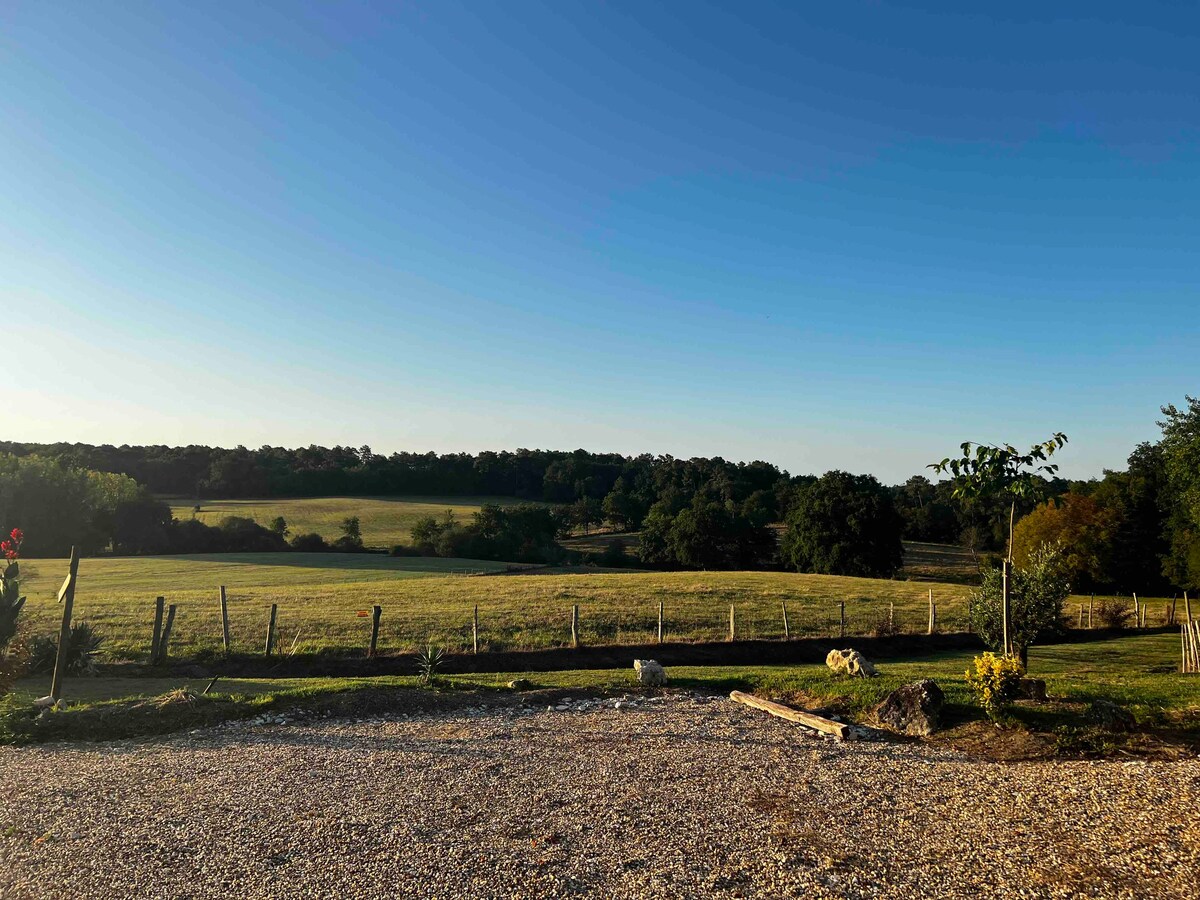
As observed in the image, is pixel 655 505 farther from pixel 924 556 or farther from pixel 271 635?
pixel 271 635

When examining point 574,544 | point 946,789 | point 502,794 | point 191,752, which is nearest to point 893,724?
point 946,789

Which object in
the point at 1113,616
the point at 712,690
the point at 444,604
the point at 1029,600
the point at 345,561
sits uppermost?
the point at 1029,600

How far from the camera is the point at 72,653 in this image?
1847 cm

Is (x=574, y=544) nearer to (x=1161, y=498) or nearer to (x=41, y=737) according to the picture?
(x=1161, y=498)

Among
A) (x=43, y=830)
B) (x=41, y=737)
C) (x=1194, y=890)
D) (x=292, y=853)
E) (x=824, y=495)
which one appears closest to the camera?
(x=1194, y=890)

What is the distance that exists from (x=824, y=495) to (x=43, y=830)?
64727 mm

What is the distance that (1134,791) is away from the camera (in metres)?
7.73

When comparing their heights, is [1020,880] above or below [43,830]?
above

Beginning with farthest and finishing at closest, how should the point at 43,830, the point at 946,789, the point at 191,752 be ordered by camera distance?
the point at 191,752 → the point at 946,789 → the point at 43,830

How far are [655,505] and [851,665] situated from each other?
65.8m

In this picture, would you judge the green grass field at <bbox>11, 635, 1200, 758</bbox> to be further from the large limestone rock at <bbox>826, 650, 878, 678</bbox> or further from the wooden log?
the wooden log

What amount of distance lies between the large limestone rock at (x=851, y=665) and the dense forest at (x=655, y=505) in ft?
14.1

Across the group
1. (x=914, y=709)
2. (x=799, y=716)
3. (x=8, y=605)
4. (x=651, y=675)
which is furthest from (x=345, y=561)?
(x=914, y=709)

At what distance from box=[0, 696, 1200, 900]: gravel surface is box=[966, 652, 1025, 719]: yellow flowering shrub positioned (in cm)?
155
